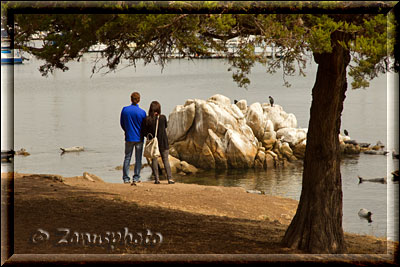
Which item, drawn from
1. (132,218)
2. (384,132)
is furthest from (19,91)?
(132,218)

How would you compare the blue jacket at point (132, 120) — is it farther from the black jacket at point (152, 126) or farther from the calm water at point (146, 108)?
the calm water at point (146, 108)

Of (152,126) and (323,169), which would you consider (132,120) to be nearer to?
(152,126)

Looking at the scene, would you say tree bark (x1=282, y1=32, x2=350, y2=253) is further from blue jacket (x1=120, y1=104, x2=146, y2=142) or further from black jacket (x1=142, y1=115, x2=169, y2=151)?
black jacket (x1=142, y1=115, x2=169, y2=151)

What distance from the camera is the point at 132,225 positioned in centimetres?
1209

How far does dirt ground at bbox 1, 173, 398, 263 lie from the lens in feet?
34.2

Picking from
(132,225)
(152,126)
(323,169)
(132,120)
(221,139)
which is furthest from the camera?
(221,139)

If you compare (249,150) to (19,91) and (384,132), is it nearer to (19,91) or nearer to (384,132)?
(384,132)

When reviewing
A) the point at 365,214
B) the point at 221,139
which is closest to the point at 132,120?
the point at 365,214

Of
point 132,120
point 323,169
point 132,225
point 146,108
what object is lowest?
point 132,225

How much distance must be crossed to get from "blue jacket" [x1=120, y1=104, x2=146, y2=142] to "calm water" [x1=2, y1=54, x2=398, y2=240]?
4.64ft

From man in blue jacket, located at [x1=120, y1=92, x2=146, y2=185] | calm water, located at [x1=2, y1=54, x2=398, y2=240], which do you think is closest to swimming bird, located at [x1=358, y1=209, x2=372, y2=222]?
calm water, located at [x1=2, y1=54, x2=398, y2=240]

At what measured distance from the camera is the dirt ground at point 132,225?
10.4 meters

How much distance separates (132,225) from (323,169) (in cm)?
390

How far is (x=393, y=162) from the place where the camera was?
1463 inches
